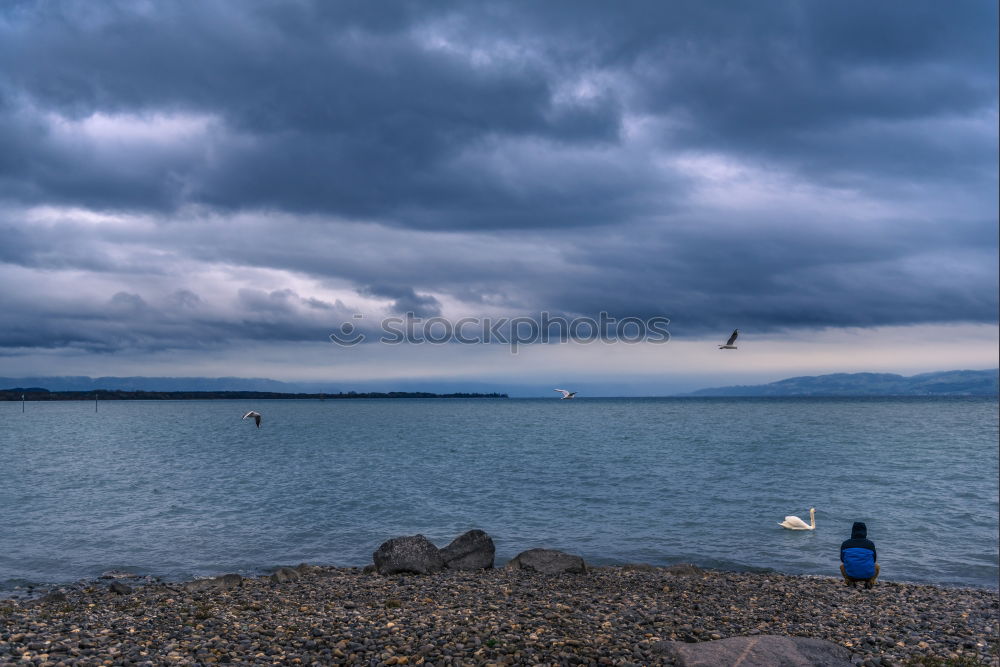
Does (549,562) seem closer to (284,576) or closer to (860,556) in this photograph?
(284,576)

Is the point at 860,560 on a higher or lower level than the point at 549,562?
higher

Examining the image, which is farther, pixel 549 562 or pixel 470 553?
pixel 470 553

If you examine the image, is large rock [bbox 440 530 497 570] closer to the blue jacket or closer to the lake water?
the lake water

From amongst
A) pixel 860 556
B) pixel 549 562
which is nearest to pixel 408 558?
pixel 549 562

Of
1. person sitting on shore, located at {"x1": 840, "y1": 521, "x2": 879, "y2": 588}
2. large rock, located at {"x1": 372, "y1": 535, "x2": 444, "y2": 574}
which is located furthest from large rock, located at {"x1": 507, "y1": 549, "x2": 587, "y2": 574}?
person sitting on shore, located at {"x1": 840, "y1": 521, "x2": 879, "y2": 588}

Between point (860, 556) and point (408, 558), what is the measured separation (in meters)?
14.5

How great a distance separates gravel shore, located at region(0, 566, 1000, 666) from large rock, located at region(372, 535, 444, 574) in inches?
27.3

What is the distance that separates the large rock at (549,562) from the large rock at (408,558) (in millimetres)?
2777

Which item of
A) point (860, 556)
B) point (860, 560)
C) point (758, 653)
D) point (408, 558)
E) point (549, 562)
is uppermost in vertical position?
point (758, 653)

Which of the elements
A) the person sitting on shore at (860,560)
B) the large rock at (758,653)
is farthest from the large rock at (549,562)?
the large rock at (758,653)

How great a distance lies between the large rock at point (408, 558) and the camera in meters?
23.3

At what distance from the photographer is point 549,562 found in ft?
77.5

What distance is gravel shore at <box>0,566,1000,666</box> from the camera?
44.5ft

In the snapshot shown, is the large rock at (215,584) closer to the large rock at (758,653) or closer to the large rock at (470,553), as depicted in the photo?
the large rock at (470,553)
